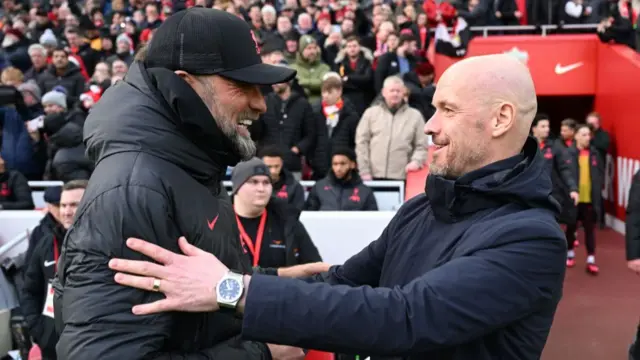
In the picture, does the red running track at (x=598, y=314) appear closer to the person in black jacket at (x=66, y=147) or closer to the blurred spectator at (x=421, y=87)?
the blurred spectator at (x=421, y=87)

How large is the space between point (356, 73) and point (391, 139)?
8.23 feet

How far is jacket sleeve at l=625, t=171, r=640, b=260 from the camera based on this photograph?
15.7 feet

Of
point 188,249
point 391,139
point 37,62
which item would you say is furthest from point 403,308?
point 37,62

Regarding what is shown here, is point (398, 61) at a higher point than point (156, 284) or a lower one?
lower

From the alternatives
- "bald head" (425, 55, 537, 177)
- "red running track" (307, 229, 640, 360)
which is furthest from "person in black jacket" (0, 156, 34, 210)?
"bald head" (425, 55, 537, 177)

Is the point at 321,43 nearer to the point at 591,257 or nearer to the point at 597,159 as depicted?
the point at 597,159

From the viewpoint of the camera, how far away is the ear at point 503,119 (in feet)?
5.84

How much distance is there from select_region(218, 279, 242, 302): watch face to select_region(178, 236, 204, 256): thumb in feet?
0.32

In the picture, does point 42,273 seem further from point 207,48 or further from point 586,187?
point 586,187

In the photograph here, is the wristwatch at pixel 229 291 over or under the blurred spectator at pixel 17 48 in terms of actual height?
over

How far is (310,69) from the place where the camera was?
9531 mm

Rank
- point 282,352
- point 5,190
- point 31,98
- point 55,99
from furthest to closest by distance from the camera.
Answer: point 31,98
point 55,99
point 5,190
point 282,352

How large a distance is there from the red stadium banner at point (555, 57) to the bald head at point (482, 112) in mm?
11431

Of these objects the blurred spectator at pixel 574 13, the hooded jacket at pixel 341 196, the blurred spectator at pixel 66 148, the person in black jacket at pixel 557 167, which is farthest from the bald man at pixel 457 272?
the blurred spectator at pixel 574 13
